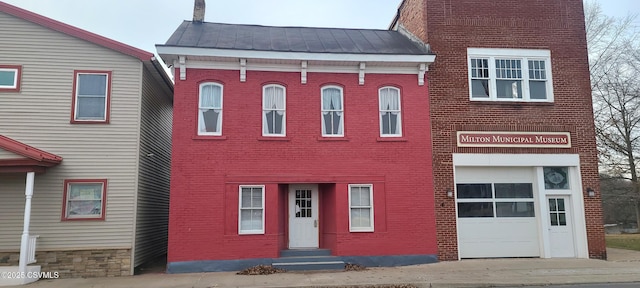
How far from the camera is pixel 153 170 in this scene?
14461 millimetres

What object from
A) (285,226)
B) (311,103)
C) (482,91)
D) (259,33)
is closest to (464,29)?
(482,91)

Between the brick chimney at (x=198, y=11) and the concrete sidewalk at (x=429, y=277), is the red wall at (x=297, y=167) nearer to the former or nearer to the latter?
the concrete sidewalk at (x=429, y=277)

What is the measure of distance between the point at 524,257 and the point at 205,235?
950cm

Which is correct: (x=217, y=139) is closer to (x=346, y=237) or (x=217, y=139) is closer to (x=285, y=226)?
(x=285, y=226)

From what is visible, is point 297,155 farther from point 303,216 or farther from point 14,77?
point 14,77

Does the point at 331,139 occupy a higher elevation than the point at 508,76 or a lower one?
lower

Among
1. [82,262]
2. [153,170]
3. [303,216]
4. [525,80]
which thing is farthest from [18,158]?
[525,80]

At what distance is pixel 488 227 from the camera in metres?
13.8

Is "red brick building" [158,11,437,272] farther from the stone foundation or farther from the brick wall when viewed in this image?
the stone foundation

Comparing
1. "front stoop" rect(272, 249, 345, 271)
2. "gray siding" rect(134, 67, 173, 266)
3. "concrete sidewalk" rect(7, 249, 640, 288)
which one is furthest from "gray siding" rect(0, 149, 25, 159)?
"front stoop" rect(272, 249, 345, 271)

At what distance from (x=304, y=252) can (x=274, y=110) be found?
4.23 meters

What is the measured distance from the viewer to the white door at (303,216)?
13.6 meters

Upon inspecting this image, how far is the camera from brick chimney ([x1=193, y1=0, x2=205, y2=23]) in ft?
52.5

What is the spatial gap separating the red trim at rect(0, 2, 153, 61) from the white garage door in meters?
10.00
